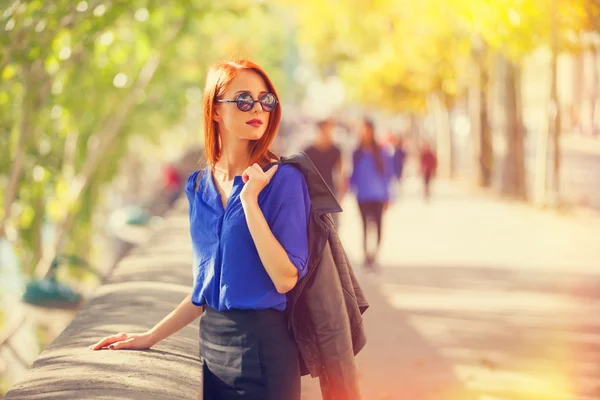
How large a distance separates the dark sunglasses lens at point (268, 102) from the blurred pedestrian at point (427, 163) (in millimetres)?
22767

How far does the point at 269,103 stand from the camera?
133 inches

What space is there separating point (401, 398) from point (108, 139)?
9472 mm

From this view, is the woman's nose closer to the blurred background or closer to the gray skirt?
the blurred background

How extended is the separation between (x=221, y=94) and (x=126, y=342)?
1040 millimetres

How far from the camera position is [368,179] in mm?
13016

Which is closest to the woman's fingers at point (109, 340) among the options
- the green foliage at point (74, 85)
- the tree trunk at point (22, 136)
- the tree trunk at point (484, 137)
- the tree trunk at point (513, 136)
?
the green foliage at point (74, 85)

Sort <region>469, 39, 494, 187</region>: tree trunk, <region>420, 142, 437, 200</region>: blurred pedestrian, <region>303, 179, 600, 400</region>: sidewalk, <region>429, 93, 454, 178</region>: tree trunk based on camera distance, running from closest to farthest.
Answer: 1. <region>303, 179, 600, 400</region>: sidewalk
2. <region>420, 142, 437, 200</region>: blurred pedestrian
3. <region>469, 39, 494, 187</region>: tree trunk
4. <region>429, 93, 454, 178</region>: tree trunk

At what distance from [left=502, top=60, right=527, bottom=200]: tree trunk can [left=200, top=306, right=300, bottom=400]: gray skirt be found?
22522 mm

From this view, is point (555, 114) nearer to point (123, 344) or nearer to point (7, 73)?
point (7, 73)

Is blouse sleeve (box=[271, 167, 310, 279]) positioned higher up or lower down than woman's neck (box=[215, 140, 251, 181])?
lower down

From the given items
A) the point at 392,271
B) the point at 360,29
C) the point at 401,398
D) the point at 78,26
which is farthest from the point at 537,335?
the point at 360,29

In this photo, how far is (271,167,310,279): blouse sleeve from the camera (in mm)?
3207

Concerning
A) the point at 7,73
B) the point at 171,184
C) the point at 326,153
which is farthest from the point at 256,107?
the point at 171,184

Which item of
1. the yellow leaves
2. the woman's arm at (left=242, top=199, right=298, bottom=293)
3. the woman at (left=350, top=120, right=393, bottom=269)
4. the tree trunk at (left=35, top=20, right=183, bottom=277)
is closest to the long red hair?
the woman's arm at (left=242, top=199, right=298, bottom=293)
